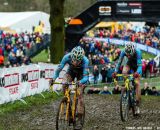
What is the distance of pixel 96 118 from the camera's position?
13.3 m

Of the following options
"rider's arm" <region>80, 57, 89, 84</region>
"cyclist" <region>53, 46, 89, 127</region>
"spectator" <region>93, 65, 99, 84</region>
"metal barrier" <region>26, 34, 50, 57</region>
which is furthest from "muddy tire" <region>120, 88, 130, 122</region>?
"metal barrier" <region>26, 34, 50, 57</region>

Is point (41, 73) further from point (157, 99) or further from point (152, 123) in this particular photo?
point (152, 123)

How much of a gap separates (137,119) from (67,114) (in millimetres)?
3079

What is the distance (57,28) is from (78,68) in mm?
11999

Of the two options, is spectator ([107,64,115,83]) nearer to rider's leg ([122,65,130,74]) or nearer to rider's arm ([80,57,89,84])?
rider's leg ([122,65,130,74])

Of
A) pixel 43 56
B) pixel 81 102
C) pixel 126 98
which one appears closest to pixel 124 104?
pixel 126 98

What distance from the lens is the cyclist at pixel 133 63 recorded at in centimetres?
1225

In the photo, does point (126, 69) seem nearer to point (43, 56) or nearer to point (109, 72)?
point (109, 72)

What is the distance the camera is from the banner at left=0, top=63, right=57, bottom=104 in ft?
49.3

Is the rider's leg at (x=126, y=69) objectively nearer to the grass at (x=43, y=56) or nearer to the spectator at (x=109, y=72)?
the spectator at (x=109, y=72)

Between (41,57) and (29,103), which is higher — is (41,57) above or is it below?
below

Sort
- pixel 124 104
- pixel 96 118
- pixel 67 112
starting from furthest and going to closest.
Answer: pixel 96 118 → pixel 124 104 → pixel 67 112

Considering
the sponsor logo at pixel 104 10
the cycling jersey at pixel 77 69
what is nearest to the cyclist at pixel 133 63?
the cycling jersey at pixel 77 69

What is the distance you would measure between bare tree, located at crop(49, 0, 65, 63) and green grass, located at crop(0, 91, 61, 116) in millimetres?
5151
